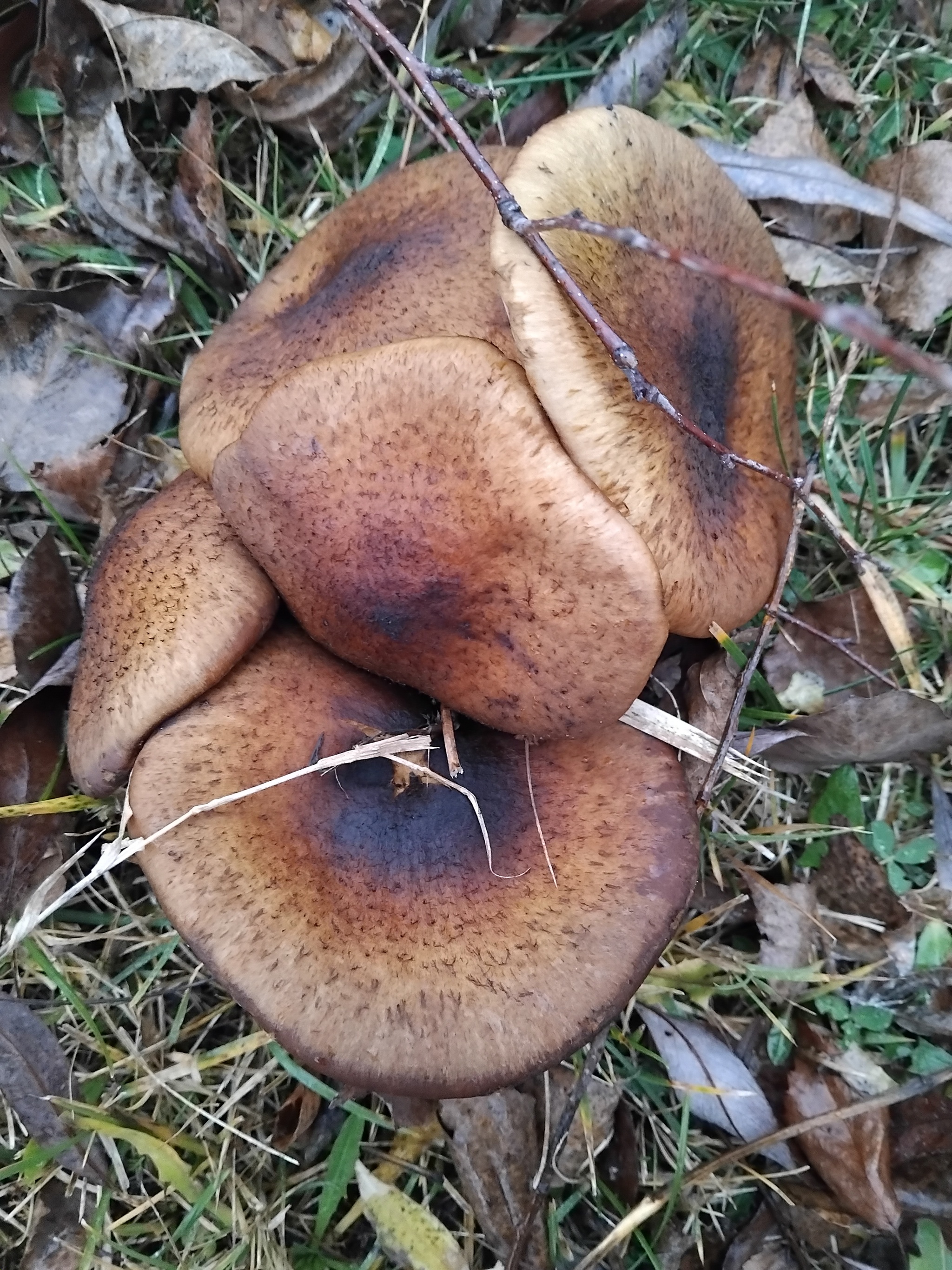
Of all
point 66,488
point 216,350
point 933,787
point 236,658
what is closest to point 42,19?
point 216,350

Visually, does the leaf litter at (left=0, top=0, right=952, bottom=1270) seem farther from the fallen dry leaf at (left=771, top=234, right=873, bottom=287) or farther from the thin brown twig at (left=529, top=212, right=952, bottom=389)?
the thin brown twig at (left=529, top=212, right=952, bottom=389)

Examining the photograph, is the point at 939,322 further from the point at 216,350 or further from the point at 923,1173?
the point at 923,1173

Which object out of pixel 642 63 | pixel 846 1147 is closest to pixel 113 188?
pixel 642 63

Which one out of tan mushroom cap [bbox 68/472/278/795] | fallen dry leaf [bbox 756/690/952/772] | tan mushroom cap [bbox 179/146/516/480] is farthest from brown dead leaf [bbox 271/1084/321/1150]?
tan mushroom cap [bbox 179/146/516/480]

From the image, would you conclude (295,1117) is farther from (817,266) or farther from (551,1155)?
(817,266)

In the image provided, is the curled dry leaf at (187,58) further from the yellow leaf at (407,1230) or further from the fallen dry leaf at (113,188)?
the yellow leaf at (407,1230)

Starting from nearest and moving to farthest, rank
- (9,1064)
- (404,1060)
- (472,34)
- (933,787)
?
(404,1060), (9,1064), (933,787), (472,34)
